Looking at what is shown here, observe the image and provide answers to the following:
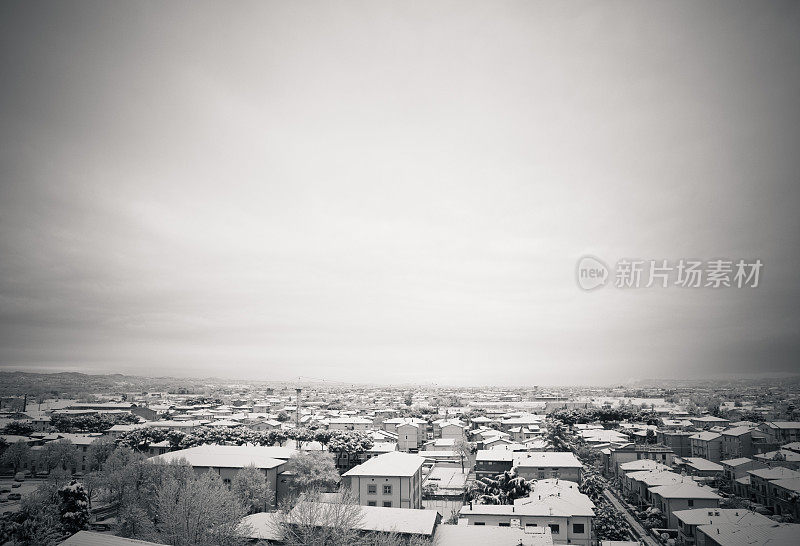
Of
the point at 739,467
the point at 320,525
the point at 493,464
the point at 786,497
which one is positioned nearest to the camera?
the point at 320,525

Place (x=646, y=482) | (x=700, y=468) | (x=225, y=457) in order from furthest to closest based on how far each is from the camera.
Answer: (x=700, y=468)
(x=225, y=457)
(x=646, y=482)

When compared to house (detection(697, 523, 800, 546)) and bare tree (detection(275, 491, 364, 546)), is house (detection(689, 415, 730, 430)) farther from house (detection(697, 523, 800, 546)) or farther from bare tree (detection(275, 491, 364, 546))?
bare tree (detection(275, 491, 364, 546))

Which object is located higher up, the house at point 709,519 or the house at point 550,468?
the house at point 709,519

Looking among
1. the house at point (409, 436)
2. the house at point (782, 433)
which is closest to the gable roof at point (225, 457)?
the house at point (409, 436)

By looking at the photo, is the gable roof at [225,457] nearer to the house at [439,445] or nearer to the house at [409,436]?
the house at [439,445]

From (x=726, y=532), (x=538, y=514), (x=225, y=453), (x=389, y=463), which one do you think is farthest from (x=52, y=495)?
(x=726, y=532)

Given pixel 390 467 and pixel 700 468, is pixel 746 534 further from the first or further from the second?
pixel 390 467

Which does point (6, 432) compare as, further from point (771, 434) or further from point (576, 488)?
point (771, 434)

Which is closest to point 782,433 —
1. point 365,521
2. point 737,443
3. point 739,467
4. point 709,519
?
point 737,443
